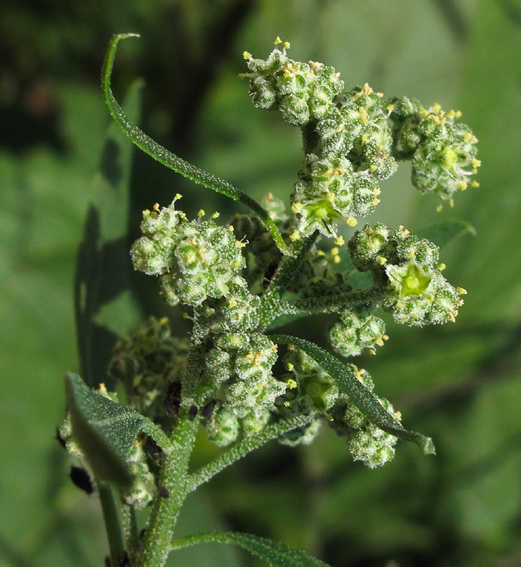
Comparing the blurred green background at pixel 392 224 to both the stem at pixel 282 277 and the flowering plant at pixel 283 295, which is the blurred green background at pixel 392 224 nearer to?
the flowering plant at pixel 283 295

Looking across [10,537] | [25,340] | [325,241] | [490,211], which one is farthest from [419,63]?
[10,537]

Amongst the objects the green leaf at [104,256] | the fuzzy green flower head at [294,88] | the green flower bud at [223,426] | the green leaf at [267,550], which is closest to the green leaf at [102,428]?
the green flower bud at [223,426]

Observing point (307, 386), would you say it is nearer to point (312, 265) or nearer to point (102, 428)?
point (312, 265)

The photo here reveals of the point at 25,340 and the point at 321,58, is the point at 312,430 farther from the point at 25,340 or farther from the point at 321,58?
the point at 321,58

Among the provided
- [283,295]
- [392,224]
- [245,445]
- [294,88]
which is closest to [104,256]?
[283,295]

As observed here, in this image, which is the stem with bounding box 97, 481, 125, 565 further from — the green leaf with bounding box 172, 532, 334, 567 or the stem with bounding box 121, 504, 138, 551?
the green leaf with bounding box 172, 532, 334, 567

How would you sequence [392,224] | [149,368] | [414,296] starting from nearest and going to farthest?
1. [414,296]
2. [149,368]
3. [392,224]
